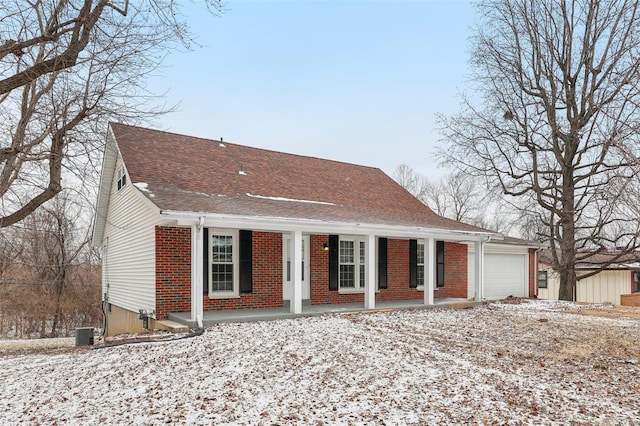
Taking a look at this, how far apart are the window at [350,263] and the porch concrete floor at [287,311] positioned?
0.66m

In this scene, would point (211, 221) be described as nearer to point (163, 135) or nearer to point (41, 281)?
point (163, 135)

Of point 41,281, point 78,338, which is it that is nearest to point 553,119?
point 78,338

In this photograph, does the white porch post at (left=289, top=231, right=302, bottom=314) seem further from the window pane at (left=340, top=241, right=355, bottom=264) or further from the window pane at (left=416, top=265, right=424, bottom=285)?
the window pane at (left=416, top=265, right=424, bottom=285)

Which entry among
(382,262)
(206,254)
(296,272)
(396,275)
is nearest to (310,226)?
(296,272)

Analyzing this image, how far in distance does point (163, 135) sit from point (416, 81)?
11.7 meters

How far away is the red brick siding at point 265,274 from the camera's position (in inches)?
458

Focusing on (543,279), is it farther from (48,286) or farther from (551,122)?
(48,286)

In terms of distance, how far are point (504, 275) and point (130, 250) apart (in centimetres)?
1375

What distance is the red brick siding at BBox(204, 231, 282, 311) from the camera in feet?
38.1

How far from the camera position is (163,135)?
547 inches

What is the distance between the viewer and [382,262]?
13789 millimetres

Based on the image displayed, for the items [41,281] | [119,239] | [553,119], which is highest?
[553,119]

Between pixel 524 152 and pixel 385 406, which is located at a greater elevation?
pixel 524 152

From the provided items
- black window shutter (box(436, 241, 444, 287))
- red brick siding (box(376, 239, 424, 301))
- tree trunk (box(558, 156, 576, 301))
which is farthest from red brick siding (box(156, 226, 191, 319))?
tree trunk (box(558, 156, 576, 301))
